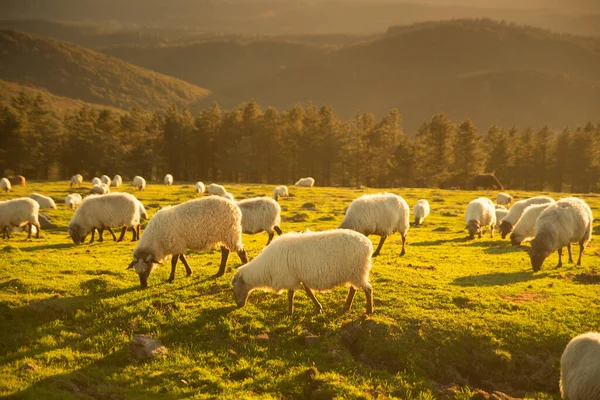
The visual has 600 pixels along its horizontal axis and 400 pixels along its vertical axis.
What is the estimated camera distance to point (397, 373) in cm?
1013

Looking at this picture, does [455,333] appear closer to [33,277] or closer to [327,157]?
[33,277]

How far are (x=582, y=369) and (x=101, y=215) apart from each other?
21122 mm

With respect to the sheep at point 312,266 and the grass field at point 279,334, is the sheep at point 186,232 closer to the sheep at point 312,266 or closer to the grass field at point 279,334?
the grass field at point 279,334

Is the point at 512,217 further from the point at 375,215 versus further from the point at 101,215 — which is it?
the point at 101,215

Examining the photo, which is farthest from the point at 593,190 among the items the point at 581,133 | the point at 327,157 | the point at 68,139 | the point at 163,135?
the point at 68,139

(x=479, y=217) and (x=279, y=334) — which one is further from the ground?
(x=479, y=217)

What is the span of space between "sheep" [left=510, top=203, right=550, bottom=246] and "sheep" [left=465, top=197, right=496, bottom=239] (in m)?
3.75

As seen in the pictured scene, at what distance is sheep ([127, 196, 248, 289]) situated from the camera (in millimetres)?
14391

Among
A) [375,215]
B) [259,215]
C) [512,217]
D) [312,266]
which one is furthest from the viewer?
[512,217]

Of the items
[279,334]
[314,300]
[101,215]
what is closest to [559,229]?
[314,300]

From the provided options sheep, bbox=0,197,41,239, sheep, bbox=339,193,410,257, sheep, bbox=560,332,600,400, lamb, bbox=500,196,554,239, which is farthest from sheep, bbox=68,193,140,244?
lamb, bbox=500,196,554,239

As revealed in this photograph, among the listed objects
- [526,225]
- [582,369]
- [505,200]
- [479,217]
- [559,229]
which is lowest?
[582,369]

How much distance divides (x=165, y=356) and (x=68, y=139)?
270 feet

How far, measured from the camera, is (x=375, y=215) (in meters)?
18.0
